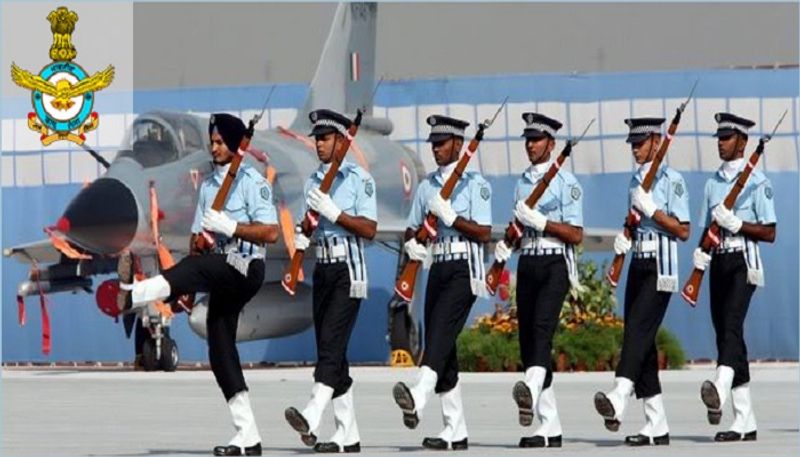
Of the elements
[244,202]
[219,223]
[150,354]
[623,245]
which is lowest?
[150,354]

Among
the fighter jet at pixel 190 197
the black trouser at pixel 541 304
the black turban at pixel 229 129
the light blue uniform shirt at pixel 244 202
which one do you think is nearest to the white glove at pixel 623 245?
the black trouser at pixel 541 304

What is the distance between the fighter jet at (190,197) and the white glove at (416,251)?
11.9 metres

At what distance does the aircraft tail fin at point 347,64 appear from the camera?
120 ft

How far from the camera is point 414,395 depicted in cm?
1507

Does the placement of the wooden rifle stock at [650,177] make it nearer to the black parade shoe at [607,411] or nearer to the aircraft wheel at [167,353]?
the black parade shoe at [607,411]

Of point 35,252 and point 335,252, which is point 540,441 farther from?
point 35,252

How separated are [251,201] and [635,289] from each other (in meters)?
3.05

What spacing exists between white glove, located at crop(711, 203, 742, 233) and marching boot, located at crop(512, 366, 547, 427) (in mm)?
1741

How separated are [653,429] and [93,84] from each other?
21.0 metres

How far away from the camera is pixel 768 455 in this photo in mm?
14539

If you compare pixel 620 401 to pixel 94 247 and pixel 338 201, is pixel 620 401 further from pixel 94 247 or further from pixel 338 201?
pixel 94 247

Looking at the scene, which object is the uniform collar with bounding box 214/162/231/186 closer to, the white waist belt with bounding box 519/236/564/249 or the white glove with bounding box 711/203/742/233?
the white waist belt with bounding box 519/236/564/249

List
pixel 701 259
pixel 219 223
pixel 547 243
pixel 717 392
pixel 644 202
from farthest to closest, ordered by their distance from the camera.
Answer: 1. pixel 701 259
2. pixel 717 392
3. pixel 644 202
4. pixel 547 243
5. pixel 219 223

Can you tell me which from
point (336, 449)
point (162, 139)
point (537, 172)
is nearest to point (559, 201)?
point (537, 172)
